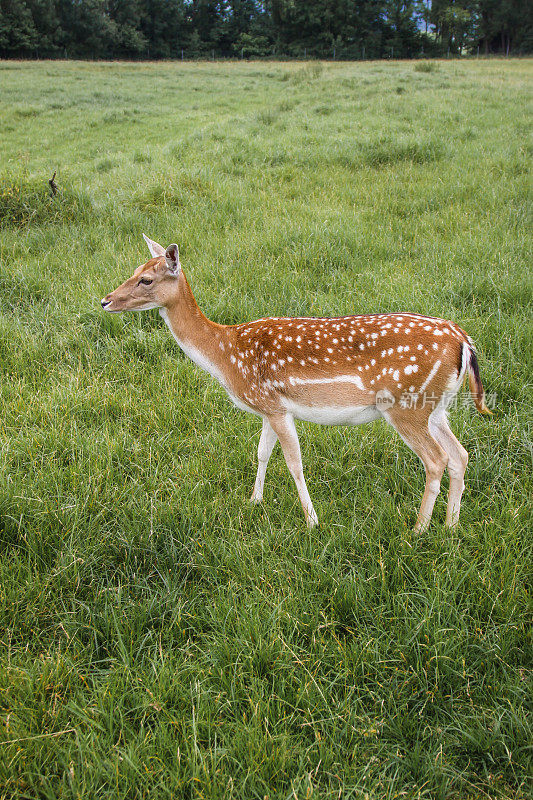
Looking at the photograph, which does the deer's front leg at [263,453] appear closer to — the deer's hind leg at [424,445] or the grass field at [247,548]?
the grass field at [247,548]

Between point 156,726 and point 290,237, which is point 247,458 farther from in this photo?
point 290,237

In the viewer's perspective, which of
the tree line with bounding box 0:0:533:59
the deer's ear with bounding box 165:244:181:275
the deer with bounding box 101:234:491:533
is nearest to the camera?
the deer with bounding box 101:234:491:533

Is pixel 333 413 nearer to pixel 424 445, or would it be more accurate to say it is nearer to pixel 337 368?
pixel 337 368

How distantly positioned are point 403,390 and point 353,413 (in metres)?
0.28

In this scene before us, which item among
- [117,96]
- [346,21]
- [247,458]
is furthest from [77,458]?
[346,21]

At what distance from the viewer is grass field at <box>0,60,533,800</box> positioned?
186 centimetres

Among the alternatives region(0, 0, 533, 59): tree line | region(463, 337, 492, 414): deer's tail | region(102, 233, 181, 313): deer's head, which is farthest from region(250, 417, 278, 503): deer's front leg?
region(0, 0, 533, 59): tree line

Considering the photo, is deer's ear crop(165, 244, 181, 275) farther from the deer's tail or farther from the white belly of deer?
the deer's tail

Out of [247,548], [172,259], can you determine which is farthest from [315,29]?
[247,548]

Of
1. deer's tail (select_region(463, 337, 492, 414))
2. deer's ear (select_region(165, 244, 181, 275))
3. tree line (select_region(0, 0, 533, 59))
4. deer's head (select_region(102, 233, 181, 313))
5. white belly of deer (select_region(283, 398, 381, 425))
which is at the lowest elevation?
white belly of deer (select_region(283, 398, 381, 425))

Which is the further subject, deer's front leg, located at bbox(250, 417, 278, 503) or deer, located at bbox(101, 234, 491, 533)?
deer's front leg, located at bbox(250, 417, 278, 503)

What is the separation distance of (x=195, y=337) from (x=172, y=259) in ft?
1.48

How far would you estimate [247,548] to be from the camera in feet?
8.75

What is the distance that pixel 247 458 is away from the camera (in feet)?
11.3
